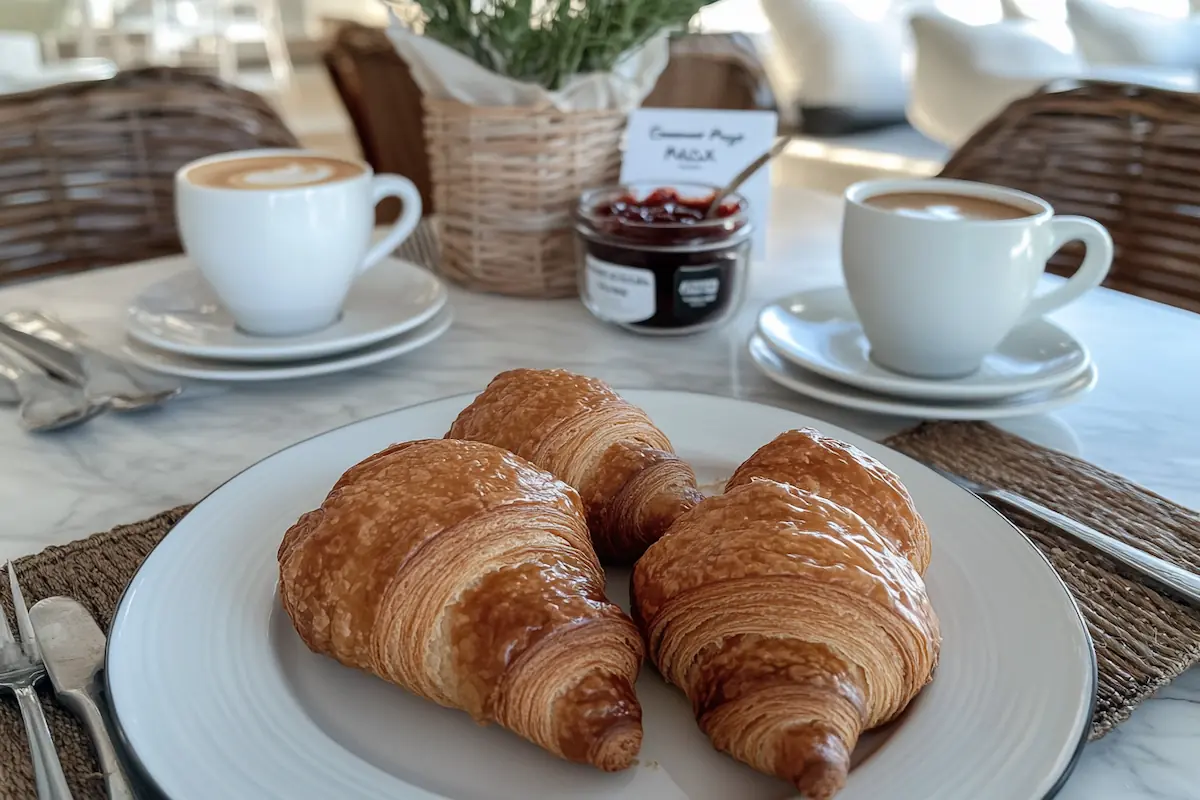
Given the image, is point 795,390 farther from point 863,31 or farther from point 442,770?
point 863,31

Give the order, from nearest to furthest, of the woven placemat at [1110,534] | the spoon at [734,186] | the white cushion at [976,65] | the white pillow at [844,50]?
the woven placemat at [1110,534]
the spoon at [734,186]
the white cushion at [976,65]
the white pillow at [844,50]

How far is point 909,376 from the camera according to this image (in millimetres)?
876

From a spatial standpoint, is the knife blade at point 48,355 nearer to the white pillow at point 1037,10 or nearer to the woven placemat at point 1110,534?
the woven placemat at point 1110,534

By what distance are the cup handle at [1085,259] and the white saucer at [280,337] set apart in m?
0.58

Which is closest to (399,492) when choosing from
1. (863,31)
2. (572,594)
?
(572,594)

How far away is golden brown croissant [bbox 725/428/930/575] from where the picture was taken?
0.54 m

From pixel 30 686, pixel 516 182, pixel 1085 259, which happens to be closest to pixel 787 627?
pixel 30 686

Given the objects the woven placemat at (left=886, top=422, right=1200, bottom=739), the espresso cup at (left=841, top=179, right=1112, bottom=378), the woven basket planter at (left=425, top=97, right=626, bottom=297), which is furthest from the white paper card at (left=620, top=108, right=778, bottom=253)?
the woven placemat at (left=886, top=422, right=1200, bottom=739)

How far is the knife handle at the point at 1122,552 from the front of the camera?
587mm

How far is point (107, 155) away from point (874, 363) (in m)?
1.20

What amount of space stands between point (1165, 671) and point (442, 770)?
0.39 m

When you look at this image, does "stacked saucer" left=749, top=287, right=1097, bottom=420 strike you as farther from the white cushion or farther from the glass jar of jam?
the white cushion

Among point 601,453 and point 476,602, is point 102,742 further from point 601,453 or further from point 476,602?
point 601,453

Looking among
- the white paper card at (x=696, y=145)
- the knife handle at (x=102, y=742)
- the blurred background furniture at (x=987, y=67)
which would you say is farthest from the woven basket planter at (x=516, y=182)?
the blurred background furniture at (x=987, y=67)
